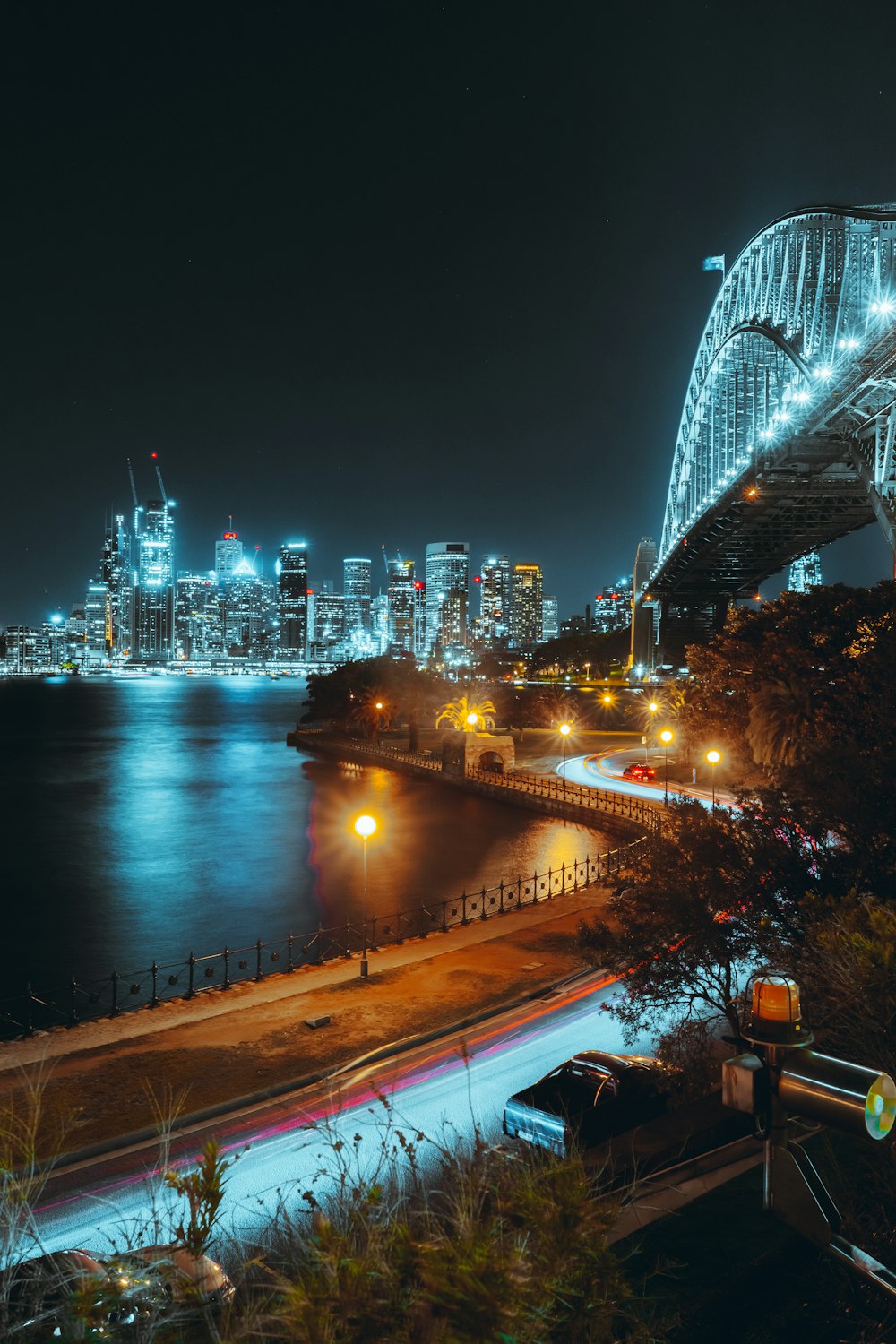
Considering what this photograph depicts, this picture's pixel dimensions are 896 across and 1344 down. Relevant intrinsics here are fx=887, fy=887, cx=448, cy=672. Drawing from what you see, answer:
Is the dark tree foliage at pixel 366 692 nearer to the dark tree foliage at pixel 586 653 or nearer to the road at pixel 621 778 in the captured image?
the road at pixel 621 778

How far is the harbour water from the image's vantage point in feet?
102

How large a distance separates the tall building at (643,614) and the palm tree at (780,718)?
8267 centimetres

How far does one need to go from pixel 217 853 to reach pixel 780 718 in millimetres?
28507

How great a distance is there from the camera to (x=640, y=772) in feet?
165

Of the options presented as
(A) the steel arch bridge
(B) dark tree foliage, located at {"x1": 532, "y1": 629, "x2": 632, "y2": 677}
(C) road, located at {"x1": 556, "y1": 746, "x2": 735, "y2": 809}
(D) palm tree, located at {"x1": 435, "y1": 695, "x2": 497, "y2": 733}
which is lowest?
(C) road, located at {"x1": 556, "y1": 746, "x2": 735, "y2": 809}

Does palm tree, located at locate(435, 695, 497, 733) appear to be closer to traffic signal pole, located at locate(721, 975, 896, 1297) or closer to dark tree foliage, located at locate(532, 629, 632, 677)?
traffic signal pole, located at locate(721, 975, 896, 1297)

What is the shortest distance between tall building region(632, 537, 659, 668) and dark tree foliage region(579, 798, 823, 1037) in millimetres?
99488

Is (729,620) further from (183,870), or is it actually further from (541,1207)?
(541,1207)

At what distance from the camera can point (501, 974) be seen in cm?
1759

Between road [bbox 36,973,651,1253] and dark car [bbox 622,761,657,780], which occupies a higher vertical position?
road [bbox 36,973,651,1253]

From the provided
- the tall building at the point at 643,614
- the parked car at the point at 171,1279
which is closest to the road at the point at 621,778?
the parked car at the point at 171,1279

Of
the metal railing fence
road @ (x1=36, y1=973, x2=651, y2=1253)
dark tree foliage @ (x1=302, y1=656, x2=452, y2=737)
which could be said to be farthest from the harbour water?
dark tree foliage @ (x1=302, y1=656, x2=452, y2=737)

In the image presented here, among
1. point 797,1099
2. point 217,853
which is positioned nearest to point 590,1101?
point 797,1099

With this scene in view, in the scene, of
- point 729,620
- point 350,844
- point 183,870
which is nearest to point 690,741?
point 729,620
